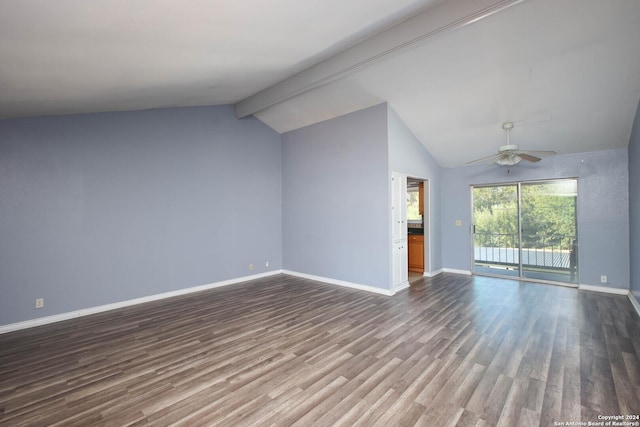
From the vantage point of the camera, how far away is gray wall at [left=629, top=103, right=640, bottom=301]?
391 cm

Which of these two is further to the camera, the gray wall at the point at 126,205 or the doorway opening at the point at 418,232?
the doorway opening at the point at 418,232

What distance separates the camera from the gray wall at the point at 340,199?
16.6 feet

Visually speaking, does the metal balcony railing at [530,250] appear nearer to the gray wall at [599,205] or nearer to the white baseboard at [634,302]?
the gray wall at [599,205]

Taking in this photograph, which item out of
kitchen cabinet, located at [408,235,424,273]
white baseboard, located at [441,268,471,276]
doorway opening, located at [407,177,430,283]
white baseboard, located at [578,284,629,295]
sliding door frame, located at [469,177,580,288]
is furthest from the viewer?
kitchen cabinet, located at [408,235,424,273]

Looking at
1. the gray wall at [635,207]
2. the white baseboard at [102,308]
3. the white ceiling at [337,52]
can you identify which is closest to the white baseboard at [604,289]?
the gray wall at [635,207]

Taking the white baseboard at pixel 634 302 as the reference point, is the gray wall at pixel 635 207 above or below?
above

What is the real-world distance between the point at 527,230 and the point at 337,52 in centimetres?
524

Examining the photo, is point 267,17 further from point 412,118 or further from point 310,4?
point 412,118

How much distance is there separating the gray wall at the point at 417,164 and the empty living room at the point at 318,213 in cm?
6

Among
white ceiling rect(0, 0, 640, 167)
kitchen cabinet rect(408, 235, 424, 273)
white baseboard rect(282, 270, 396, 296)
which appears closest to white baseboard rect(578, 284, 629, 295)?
white ceiling rect(0, 0, 640, 167)

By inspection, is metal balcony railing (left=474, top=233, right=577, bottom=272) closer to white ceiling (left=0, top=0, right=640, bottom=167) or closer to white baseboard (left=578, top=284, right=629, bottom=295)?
white baseboard (left=578, top=284, right=629, bottom=295)

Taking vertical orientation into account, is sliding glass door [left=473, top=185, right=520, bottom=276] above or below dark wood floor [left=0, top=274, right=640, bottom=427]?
above

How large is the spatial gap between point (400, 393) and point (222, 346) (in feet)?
6.28

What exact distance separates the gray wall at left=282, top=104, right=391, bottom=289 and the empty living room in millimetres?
45
